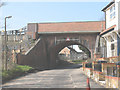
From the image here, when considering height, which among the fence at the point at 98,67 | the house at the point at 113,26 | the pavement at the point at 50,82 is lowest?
the pavement at the point at 50,82

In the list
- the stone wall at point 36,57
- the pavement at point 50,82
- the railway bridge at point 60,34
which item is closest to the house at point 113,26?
the pavement at point 50,82

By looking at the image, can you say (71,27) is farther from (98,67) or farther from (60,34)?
(98,67)

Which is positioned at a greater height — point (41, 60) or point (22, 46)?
point (22, 46)

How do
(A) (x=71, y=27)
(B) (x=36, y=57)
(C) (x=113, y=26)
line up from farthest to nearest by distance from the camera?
(A) (x=71, y=27)
(B) (x=36, y=57)
(C) (x=113, y=26)

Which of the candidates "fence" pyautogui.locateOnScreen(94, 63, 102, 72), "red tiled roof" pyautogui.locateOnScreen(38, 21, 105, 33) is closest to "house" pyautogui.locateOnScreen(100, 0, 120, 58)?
"fence" pyautogui.locateOnScreen(94, 63, 102, 72)

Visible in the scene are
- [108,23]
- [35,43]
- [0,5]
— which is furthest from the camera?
[35,43]

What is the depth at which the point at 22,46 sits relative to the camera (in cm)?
4231

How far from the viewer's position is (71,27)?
138 feet

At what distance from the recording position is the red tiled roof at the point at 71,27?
134 feet

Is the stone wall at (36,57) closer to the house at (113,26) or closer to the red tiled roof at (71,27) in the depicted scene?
the red tiled roof at (71,27)

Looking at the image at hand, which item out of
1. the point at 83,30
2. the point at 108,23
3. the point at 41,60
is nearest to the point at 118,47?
the point at 108,23

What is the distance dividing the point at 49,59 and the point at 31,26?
7.80m

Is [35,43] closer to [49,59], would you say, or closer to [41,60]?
[41,60]

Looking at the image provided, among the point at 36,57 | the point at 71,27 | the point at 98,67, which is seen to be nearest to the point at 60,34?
the point at 71,27
